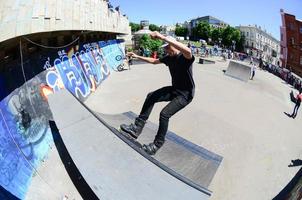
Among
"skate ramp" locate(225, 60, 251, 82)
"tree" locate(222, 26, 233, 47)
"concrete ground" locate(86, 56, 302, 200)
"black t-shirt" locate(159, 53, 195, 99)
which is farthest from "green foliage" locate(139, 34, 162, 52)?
"tree" locate(222, 26, 233, 47)

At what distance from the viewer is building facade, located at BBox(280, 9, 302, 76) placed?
268 inches

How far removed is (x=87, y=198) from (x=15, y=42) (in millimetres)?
3941

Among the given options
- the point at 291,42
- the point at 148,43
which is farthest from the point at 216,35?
the point at 291,42

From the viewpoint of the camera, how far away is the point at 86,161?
4629 millimetres

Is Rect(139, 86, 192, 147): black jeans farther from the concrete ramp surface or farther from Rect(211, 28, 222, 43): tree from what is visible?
Rect(211, 28, 222, 43): tree

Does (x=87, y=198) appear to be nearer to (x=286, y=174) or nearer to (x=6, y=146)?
(x=6, y=146)

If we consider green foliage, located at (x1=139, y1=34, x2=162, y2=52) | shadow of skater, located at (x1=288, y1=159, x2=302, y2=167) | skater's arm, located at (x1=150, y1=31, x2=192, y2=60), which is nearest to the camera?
skater's arm, located at (x1=150, y1=31, x2=192, y2=60)

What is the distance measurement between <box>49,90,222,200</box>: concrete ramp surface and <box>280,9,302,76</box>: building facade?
351cm

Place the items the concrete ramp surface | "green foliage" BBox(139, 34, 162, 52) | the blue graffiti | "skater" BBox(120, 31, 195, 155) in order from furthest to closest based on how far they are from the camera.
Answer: "green foliage" BBox(139, 34, 162, 52), the blue graffiti, "skater" BBox(120, 31, 195, 155), the concrete ramp surface

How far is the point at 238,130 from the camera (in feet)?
33.5

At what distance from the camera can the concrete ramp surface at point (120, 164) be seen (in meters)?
4.23

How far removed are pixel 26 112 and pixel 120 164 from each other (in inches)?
108

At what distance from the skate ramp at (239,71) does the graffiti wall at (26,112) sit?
62.3 feet

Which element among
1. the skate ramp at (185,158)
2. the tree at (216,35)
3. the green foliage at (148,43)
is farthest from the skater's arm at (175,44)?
the tree at (216,35)
